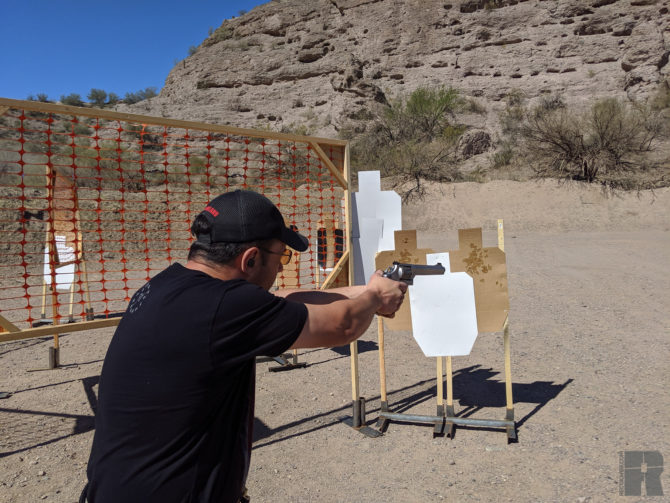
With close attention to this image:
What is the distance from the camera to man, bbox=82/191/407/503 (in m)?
1.27

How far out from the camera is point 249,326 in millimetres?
1271

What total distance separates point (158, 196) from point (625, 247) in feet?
43.3

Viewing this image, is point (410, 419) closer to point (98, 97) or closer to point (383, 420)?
point (383, 420)

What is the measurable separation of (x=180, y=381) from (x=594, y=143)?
19.2 metres

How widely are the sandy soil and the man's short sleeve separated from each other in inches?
76.1

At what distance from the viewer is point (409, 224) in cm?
1582

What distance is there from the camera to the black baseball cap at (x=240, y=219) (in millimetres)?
1420

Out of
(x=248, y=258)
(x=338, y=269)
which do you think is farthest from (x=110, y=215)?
(x=248, y=258)

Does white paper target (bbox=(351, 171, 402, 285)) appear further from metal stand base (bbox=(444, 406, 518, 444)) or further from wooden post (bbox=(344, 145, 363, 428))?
metal stand base (bbox=(444, 406, 518, 444))

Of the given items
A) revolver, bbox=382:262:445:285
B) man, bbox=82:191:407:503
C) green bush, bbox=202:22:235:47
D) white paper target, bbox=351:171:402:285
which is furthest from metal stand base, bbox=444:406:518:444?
green bush, bbox=202:22:235:47

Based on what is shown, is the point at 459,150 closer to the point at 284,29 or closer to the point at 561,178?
the point at 561,178

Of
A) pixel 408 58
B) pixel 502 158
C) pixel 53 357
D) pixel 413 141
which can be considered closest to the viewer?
pixel 53 357

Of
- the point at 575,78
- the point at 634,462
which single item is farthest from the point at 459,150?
the point at 634,462

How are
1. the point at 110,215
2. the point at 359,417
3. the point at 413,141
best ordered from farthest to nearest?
the point at 413,141 < the point at 110,215 < the point at 359,417
